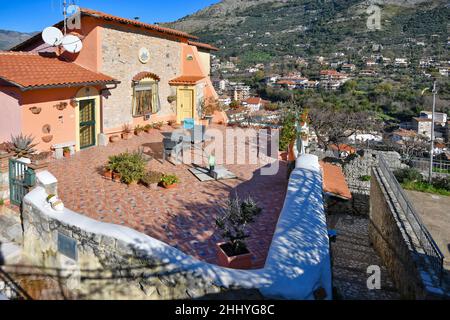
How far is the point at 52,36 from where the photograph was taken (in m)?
14.5

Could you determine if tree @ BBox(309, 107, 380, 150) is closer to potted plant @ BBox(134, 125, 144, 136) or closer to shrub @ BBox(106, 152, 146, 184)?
potted plant @ BBox(134, 125, 144, 136)

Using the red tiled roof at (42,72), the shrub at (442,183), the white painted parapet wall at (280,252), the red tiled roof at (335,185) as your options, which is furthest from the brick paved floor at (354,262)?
the red tiled roof at (42,72)

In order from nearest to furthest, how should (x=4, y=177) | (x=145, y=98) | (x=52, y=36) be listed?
1. (x=4, y=177)
2. (x=52, y=36)
3. (x=145, y=98)

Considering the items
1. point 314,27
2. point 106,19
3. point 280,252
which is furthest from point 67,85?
point 314,27

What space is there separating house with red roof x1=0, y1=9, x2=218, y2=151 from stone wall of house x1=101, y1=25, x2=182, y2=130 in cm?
4

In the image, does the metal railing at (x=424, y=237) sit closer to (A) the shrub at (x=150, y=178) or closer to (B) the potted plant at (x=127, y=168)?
(A) the shrub at (x=150, y=178)

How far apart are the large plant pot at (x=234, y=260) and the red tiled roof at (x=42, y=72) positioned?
8.76 m

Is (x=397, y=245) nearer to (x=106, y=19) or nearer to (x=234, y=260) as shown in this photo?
(x=234, y=260)

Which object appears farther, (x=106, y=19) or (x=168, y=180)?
(x=106, y=19)

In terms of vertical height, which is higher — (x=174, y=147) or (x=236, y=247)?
(x=174, y=147)

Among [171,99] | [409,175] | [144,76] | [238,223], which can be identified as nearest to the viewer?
[238,223]

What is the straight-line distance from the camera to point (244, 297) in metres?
4.77

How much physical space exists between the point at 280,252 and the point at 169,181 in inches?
207

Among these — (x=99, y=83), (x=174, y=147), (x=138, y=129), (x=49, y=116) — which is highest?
(x=99, y=83)
